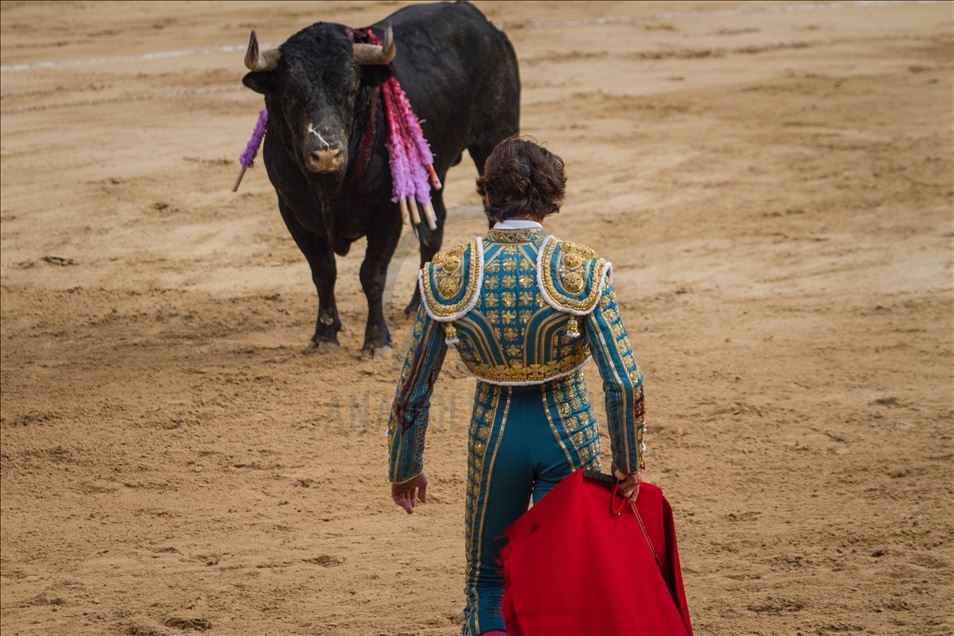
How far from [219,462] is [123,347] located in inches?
75.5

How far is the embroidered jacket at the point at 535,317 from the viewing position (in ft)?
11.5

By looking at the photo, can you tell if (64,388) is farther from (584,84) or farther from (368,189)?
(584,84)

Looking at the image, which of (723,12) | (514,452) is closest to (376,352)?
(514,452)

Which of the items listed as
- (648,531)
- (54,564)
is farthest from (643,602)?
(54,564)

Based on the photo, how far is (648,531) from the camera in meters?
3.59

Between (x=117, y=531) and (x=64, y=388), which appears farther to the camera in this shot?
(x=64, y=388)

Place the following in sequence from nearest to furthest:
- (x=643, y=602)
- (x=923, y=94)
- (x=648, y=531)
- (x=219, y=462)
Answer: (x=643, y=602)
(x=648, y=531)
(x=219, y=462)
(x=923, y=94)

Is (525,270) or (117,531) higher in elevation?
(525,270)

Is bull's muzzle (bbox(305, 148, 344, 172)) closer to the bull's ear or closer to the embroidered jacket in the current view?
the bull's ear

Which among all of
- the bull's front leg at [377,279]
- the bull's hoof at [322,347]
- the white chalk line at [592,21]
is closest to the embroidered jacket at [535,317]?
the bull's front leg at [377,279]

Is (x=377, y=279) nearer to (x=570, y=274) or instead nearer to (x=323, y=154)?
(x=323, y=154)

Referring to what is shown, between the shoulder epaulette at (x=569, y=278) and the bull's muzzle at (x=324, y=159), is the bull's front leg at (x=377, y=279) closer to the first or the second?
the bull's muzzle at (x=324, y=159)

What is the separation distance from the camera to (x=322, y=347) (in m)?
7.70

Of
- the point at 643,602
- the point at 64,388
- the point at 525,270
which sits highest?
the point at 525,270
